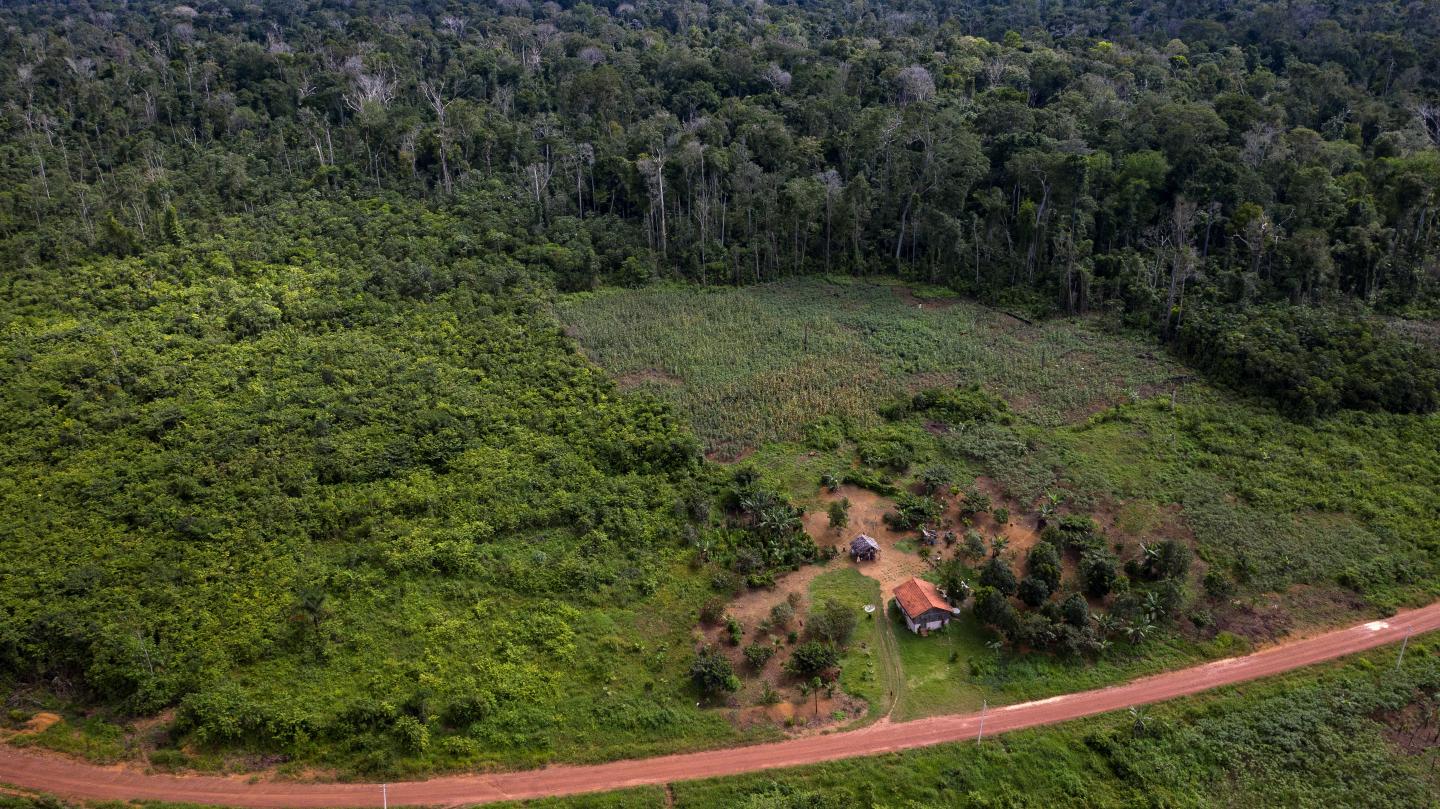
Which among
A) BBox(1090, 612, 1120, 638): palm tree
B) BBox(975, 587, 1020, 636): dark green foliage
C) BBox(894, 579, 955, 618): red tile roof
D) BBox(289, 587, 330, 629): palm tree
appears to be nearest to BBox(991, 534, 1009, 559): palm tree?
BBox(975, 587, 1020, 636): dark green foliage

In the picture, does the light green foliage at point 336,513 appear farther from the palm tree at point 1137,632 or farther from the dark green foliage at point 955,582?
the palm tree at point 1137,632

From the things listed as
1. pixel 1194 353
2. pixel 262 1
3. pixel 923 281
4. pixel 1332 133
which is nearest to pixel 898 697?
pixel 1194 353

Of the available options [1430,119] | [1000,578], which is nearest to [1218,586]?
[1000,578]

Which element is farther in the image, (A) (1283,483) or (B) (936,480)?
(B) (936,480)

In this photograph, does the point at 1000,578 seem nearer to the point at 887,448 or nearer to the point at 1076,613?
the point at 1076,613

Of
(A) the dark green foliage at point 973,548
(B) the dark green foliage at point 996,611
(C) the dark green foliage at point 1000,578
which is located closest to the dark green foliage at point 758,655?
(B) the dark green foliage at point 996,611

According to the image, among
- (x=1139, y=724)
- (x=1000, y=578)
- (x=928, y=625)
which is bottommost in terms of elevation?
(x=1139, y=724)
